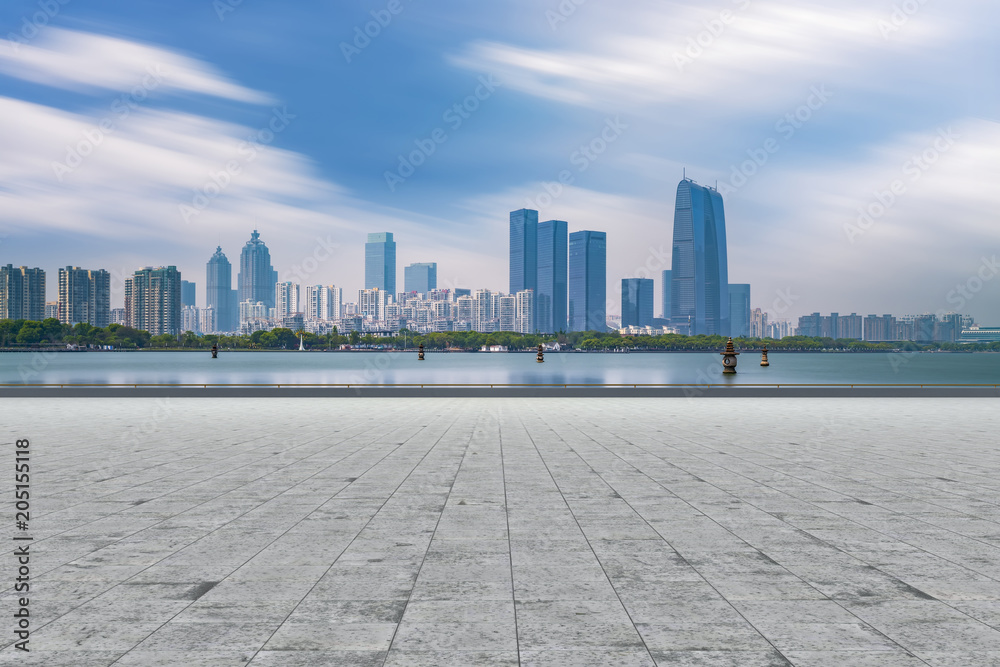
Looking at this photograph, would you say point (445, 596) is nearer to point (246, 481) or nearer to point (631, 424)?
point (246, 481)

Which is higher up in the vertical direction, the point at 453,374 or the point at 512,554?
the point at 512,554

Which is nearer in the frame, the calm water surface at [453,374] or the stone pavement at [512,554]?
the stone pavement at [512,554]

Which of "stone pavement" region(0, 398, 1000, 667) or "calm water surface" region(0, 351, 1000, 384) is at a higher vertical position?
"stone pavement" region(0, 398, 1000, 667)

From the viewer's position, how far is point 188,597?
18.6 feet

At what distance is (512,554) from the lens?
6.95 metres

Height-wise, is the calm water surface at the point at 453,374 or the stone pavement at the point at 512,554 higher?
the stone pavement at the point at 512,554

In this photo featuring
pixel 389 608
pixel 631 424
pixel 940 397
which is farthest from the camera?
pixel 940 397

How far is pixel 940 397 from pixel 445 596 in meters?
31.3

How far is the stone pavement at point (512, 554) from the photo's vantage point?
4793 mm

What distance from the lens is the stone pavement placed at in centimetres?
479

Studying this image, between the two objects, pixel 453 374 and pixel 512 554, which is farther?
pixel 453 374

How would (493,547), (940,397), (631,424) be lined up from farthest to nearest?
(940,397)
(631,424)
(493,547)

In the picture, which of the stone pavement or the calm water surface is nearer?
the stone pavement

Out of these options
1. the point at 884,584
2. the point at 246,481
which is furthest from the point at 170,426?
the point at 884,584
